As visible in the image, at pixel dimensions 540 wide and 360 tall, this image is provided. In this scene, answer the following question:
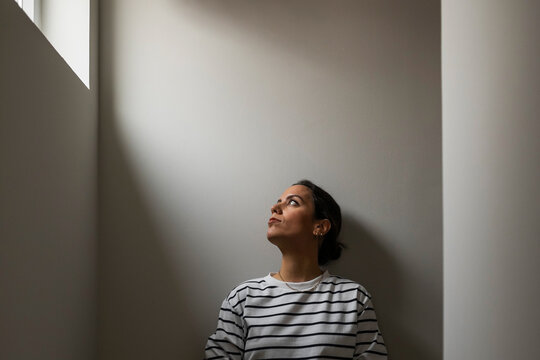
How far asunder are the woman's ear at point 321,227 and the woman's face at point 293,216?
1 cm

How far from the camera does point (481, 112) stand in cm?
95

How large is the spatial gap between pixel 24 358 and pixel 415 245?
1365 millimetres

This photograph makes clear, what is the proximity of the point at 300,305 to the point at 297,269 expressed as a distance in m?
0.12

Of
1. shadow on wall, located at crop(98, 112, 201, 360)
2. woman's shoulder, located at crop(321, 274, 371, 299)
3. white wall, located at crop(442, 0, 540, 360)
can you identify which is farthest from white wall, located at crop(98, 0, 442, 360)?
white wall, located at crop(442, 0, 540, 360)

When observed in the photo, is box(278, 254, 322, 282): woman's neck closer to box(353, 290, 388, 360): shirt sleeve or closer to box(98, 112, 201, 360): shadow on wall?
box(353, 290, 388, 360): shirt sleeve

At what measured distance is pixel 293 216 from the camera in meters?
1.75

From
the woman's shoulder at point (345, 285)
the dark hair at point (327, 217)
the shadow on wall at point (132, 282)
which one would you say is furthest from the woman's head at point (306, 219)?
the shadow on wall at point (132, 282)

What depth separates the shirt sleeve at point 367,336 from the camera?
1.68 meters

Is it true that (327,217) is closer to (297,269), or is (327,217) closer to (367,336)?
(297,269)

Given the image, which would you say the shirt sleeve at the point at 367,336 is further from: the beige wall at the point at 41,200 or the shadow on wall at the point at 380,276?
the beige wall at the point at 41,200

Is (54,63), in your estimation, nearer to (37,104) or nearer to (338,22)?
(37,104)

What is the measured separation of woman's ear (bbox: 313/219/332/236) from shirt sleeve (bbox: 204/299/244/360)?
39 cm

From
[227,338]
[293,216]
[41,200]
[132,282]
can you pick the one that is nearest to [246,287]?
[227,338]

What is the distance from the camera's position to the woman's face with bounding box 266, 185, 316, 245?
1741 mm
